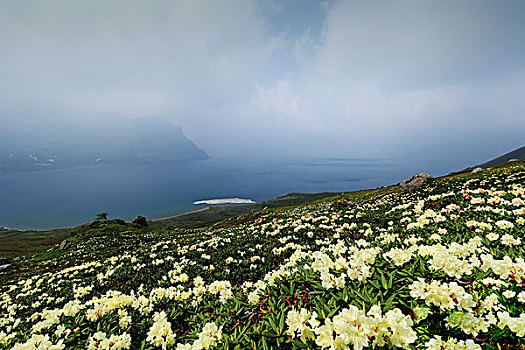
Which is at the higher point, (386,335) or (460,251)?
(460,251)

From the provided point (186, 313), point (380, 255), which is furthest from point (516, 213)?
point (186, 313)

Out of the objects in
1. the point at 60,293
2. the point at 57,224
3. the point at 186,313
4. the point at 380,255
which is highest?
the point at 380,255

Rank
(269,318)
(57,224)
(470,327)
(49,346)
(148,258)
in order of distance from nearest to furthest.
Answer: (470,327)
(269,318)
(49,346)
(148,258)
(57,224)

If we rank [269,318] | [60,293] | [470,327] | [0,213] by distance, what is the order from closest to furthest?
[470,327] → [269,318] → [60,293] → [0,213]

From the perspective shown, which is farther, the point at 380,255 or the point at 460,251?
the point at 380,255

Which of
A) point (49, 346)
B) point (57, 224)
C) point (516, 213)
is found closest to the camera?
point (49, 346)

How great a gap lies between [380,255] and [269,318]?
118 inches

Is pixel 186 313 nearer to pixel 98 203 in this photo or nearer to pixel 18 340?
pixel 18 340

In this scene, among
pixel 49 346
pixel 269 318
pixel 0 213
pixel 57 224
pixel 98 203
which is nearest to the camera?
pixel 269 318

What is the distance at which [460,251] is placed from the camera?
151 inches

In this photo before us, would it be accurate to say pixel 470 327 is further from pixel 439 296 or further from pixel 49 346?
pixel 49 346

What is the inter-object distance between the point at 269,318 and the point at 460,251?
3888 mm

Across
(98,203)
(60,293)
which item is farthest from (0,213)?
(60,293)

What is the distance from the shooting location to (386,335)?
8.04 feet
